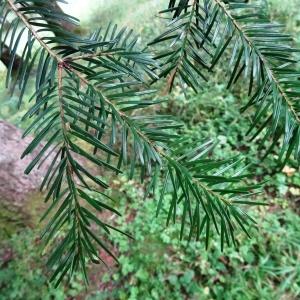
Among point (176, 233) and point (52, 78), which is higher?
point (52, 78)

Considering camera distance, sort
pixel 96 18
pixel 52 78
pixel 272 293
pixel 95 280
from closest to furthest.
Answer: pixel 52 78, pixel 272 293, pixel 95 280, pixel 96 18

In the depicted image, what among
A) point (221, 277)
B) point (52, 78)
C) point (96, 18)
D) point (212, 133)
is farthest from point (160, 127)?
point (96, 18)

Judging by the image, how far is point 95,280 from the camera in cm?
192

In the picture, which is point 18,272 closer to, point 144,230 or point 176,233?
point 144,230

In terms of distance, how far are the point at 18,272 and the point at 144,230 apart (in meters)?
0.70

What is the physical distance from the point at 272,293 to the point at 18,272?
1.31 meters

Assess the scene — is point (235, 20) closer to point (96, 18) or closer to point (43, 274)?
point (43, 274)

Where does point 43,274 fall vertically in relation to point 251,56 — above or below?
below

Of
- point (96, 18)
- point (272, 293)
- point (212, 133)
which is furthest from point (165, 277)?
point (96, 18)

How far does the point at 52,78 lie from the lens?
37cm

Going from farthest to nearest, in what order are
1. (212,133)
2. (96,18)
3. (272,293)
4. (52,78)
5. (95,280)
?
(96,18), (212,133), (95,280), (272,293), (52,78)

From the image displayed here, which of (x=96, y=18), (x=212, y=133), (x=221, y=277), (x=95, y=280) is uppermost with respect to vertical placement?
(x=96, y=18)

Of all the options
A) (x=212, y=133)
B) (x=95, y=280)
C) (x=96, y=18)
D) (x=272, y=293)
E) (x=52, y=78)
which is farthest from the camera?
(x=96, y=18)

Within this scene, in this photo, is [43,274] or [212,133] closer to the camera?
[43,274]
